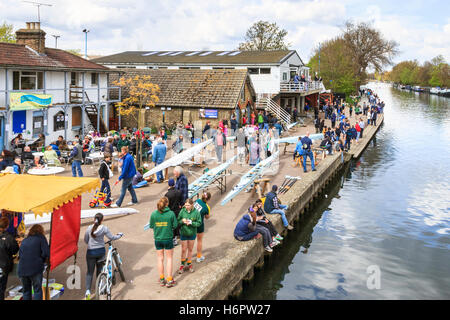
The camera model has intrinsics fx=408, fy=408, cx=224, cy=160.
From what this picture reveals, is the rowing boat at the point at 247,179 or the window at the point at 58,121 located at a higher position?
the window at the point at 58,121

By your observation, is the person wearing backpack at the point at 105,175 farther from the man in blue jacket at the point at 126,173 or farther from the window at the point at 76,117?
the window at the point at 76,117

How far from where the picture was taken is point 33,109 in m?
20.6

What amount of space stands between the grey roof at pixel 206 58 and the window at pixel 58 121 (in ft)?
64.3

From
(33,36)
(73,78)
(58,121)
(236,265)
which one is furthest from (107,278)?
(73,78)

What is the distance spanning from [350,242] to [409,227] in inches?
129

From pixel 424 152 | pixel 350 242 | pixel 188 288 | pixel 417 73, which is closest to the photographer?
pixel 188 288

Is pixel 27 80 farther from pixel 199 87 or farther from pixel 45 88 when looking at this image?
pixel 199 87

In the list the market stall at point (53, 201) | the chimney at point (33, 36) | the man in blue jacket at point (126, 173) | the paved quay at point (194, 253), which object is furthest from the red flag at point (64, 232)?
the chimney at point (33, 36)

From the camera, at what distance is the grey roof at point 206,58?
40594 mm

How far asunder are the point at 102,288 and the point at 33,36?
19799 millimetres

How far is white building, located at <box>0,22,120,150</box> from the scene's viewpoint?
1936cm

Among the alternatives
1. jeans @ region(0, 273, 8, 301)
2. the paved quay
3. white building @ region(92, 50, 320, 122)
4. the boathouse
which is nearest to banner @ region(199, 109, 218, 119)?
the boathouse
